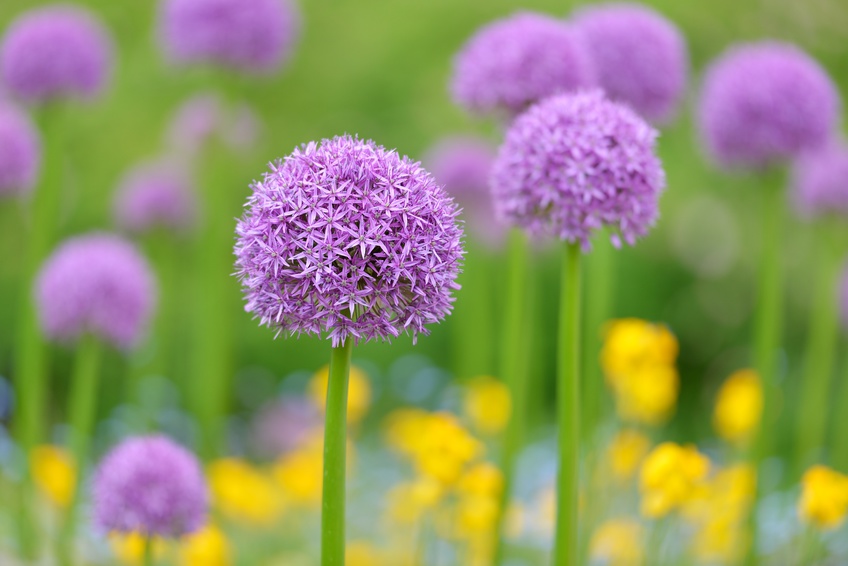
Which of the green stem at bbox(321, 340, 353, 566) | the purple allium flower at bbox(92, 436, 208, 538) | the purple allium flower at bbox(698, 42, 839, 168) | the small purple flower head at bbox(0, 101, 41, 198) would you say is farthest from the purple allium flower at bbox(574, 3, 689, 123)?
the small purple flower head at bbox(0, 101, 41, 198)

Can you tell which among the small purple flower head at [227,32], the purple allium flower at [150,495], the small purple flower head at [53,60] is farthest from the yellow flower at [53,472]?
the small purple flower head at [227,32]

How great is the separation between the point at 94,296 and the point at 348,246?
5.93 ft

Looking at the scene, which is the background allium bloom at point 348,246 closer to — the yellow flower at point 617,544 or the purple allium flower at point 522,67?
the purple allium flower at point 522,67

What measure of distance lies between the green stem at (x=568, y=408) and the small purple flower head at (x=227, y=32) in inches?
83.3

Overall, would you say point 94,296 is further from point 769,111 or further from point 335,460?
point 769,111

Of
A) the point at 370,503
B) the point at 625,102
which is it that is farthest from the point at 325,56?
the point at 625,102

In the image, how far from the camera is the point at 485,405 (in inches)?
179

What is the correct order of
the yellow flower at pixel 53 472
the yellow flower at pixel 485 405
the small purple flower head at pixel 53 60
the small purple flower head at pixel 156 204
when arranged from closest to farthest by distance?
the small purple flower head at pixel 53 60, the yellow flower at pixel 53 472, the yellow flower at pixel 485 405, the small purple flower head at pixel 156 204

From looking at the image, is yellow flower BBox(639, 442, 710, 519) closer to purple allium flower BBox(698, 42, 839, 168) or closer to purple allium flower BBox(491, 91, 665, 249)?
purple allium flower BBox(491, 91, 665, 249)

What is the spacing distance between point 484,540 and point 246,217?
7.59 ft

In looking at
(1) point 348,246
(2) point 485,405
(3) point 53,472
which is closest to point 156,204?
(3) point 53,472

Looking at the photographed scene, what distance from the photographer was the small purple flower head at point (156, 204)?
5.06 meters

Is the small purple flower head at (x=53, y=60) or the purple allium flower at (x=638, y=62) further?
the small purple flower head at (x=53, y=60)

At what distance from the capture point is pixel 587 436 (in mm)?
3566
